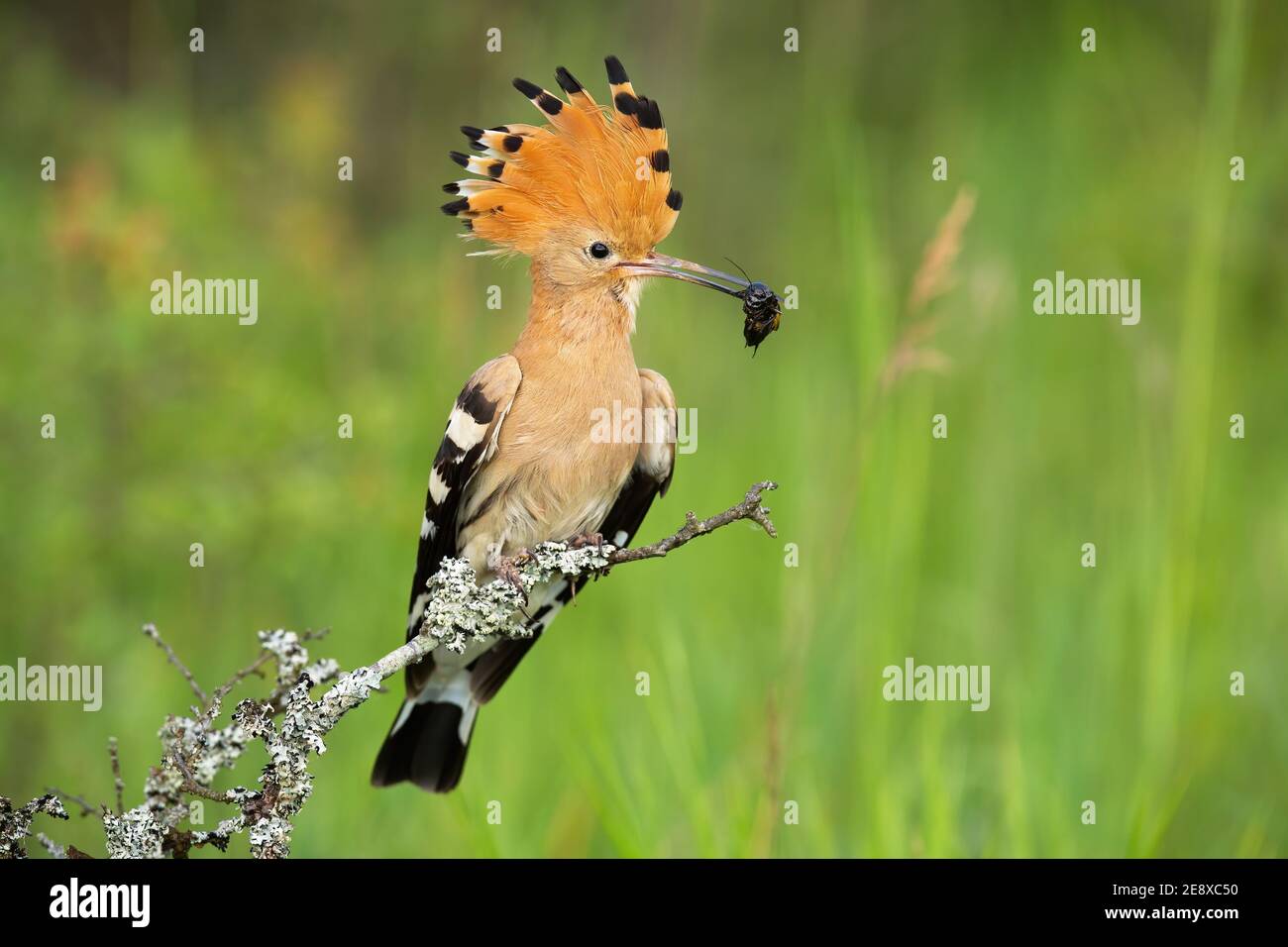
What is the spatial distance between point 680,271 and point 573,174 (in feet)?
1.07

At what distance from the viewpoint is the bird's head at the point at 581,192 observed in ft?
9.84

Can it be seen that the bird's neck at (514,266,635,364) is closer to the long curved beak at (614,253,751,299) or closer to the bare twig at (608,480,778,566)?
the long curved beak at (614,253,751,299)

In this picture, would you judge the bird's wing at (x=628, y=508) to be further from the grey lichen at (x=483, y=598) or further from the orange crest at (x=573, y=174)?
the grey lichen at (x=483, y=598)

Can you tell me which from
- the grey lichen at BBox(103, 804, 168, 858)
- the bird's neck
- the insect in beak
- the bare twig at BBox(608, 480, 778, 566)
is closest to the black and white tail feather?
the bird's neck

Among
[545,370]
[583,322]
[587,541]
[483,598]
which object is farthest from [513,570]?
[583,322]

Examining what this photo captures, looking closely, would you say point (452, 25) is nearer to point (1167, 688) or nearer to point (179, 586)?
point (179, 586)

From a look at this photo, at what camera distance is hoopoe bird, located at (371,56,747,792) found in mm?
3021

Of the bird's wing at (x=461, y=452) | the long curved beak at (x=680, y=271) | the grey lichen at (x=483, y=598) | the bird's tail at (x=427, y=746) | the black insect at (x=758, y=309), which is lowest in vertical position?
the bird's tail at (x=427, y=746)

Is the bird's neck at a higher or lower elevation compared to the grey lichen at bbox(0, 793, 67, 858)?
higher

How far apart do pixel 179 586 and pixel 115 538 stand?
441 mm

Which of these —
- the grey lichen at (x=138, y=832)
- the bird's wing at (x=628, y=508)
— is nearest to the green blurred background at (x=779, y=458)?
the bird's wing at (x=628, y=508)

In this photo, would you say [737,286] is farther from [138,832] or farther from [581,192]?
[138,832]

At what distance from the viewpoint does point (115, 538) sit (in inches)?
176
